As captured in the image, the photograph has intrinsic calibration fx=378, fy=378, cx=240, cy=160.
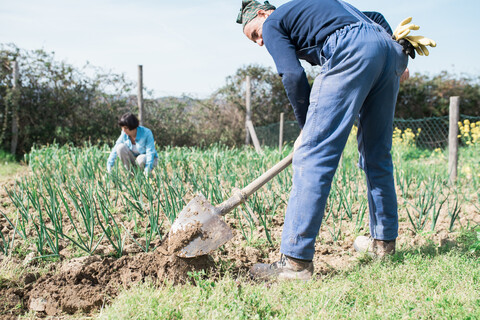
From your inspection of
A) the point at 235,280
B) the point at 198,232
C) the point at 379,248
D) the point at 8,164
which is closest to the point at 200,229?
the point at 198,232

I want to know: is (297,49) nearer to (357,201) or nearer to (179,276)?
(179,276)

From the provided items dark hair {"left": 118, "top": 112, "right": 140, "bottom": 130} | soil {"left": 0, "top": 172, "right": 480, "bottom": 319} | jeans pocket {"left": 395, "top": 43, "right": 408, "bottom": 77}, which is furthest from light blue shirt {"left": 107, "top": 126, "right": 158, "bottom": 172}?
jeans pocket {"left": 395, "top": 43, "right": 408, "bottom": 77}

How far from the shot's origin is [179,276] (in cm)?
186

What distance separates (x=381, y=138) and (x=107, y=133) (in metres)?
7.02

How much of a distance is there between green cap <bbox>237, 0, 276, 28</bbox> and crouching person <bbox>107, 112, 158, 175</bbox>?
238 centimetres

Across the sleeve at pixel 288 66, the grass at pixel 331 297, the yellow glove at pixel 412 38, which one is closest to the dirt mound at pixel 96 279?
the grass at pixel 331 297

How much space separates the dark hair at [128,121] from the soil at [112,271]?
7.27 feet

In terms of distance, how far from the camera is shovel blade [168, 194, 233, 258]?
1.87 metres

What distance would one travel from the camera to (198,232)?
1.89m

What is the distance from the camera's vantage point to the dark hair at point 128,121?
429cm

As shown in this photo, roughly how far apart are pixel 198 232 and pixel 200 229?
0.7 inches

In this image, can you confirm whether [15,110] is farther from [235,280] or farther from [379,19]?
[379,19]

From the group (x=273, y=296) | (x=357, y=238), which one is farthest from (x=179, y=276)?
(x=357, y=238)

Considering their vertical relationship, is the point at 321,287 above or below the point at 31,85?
below
